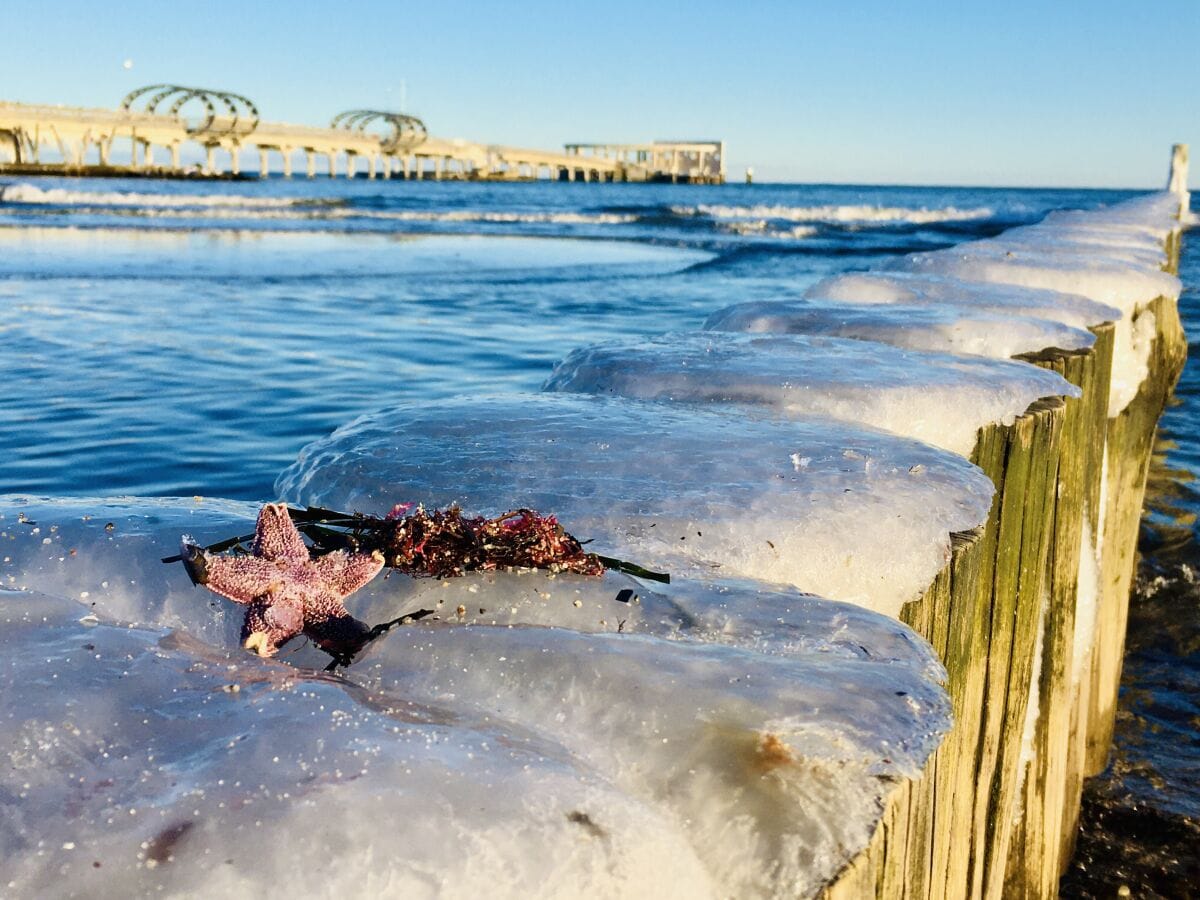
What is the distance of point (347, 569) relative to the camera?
163cm

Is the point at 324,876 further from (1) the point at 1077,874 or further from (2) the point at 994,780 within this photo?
(1) the point at 1077,874

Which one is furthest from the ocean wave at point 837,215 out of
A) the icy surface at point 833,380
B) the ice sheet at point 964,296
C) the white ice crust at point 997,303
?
the icy surface at point 833,380

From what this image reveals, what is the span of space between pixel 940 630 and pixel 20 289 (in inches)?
459

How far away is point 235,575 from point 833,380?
181 centimetres

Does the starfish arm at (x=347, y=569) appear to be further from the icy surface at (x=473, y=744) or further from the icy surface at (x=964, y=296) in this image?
the icy surface at (x=964, y=296)

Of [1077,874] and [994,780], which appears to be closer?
→ [994,780]

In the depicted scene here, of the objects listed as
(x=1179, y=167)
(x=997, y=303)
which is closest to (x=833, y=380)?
(x=997, y=303)

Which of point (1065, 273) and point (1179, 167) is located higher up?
point (1179, 167)

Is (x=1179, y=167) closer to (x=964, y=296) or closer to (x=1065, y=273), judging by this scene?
(x=1065, y=273)

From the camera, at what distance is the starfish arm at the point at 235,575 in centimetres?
154

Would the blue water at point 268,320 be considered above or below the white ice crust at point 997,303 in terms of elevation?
below

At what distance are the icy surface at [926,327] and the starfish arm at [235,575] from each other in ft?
8.30

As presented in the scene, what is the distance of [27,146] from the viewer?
6069 centimetres

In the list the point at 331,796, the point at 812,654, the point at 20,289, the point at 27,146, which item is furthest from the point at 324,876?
the point at 27,146
